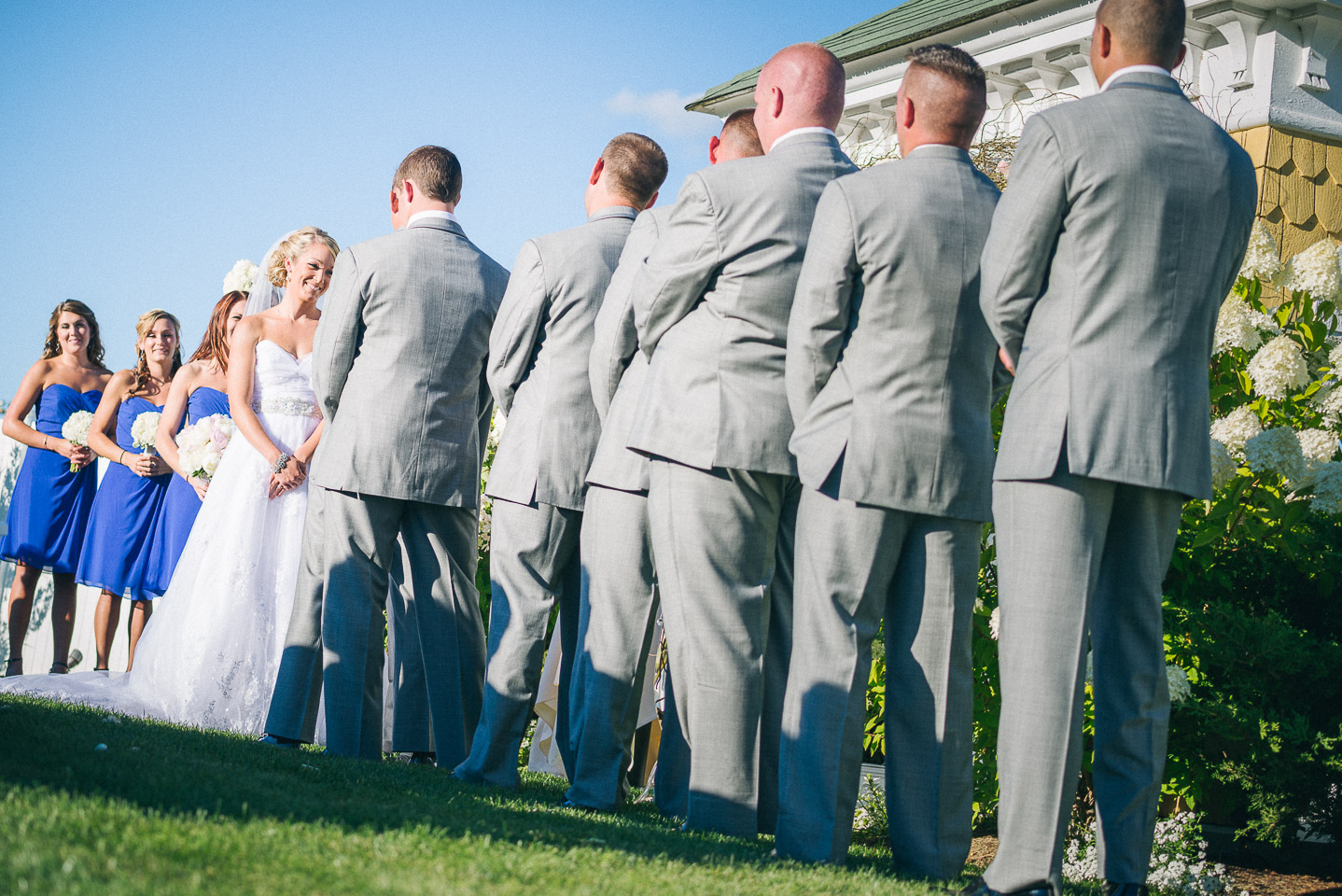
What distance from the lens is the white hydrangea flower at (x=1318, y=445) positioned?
16.0 ft

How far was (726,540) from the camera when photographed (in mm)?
3740

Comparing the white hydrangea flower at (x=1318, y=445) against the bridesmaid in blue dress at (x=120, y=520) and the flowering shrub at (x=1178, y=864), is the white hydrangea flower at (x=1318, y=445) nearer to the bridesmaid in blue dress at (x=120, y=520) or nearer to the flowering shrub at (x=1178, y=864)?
the flowering shrub at (x=1178, y=864)

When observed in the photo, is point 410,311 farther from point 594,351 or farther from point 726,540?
point 726,540

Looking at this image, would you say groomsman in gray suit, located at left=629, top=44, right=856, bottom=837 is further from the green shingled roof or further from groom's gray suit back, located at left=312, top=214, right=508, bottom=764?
the green shingled roof

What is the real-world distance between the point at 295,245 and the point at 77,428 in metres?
3.12

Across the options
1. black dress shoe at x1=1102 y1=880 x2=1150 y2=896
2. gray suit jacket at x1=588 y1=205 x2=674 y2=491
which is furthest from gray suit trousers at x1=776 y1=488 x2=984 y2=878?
gray suit jacket at x1=588 y1=205 x2=674 y2=491

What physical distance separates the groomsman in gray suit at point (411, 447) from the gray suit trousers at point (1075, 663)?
275 cm

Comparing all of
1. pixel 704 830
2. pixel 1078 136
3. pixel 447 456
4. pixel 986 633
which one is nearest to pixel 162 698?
pixel 447 456

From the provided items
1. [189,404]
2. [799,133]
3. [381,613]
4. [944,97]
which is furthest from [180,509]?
[944,97]

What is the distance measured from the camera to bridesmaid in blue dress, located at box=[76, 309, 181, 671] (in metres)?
8.35

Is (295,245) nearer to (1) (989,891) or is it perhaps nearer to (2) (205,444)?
(2) (205,444)

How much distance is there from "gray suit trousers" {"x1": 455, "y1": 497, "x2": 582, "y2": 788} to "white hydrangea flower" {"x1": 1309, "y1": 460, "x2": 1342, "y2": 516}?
2.90m

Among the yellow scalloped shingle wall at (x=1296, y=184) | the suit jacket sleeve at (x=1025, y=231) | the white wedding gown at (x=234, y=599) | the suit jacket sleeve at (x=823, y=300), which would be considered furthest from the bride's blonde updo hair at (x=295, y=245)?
the yellow scalloped shingle wall at (x=1296, y=184)

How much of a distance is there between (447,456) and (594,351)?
101cm
